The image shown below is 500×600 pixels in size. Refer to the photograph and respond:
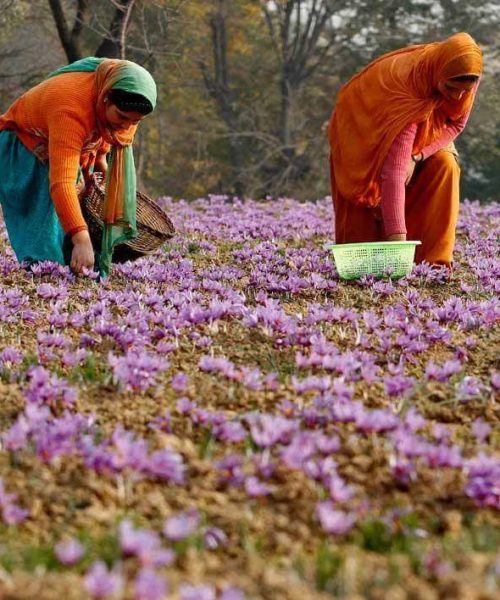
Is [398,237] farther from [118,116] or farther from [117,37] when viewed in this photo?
[117,37]

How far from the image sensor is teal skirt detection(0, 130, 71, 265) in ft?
17.7

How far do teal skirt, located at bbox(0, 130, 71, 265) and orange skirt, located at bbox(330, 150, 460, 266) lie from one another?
198 cm

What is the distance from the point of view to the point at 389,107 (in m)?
5.33

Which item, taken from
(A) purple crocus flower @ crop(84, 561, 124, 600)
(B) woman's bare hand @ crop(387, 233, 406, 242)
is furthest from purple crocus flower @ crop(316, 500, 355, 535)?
(B) woman's bare hand @ crop(387, 233, 406, 242)

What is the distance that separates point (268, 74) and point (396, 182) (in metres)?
23.2

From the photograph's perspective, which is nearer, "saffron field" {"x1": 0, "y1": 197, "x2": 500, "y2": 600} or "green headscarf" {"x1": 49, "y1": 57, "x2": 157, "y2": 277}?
"saffron field" {"x1": 0, "y1": 197, "x2": 500, "y2": 600}

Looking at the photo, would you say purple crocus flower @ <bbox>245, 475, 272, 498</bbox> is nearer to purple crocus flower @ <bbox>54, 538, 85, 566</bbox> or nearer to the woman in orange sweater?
purple crocus flower @ <bbox>54, 538, 85, 566</bbox>

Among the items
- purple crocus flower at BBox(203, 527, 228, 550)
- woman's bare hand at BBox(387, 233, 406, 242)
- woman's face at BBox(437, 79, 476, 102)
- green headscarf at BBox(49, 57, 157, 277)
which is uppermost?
woman's face at BBox(437, 79, 476, 102)

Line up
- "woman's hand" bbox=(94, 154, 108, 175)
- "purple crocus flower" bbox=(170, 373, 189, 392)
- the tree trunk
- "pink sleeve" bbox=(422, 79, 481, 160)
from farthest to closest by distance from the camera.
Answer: the tree trunk < "woman's hand" bbox=(94, 154, 108, 175) < "pink sleeve" bbox=(422, 79, 481, 160) < "purple crocus flower" bbox=(170, 373, 189, 392)

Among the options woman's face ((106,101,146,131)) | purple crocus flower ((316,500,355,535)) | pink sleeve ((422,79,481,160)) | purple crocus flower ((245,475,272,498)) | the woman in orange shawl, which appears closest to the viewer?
purple crocus flower ((316,500,355,535))

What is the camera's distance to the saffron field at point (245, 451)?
1.82 meters

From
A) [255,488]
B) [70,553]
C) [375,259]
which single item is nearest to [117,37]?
[375,259]

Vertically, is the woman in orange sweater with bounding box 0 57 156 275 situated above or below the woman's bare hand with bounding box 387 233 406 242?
above

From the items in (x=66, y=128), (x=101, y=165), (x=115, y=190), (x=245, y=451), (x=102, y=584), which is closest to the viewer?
(x=102, y=584)
